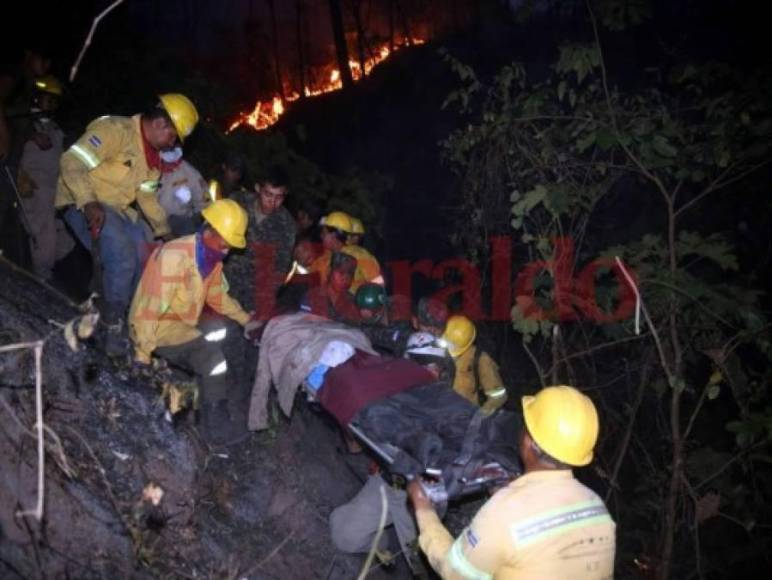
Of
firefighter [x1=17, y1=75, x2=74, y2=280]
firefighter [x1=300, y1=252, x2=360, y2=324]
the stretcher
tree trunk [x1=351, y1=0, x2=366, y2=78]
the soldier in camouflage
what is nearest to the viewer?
the stretcher

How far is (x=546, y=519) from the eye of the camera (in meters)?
2.29

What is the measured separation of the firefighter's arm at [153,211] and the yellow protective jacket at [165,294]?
68cm

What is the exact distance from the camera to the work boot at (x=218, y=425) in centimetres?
438

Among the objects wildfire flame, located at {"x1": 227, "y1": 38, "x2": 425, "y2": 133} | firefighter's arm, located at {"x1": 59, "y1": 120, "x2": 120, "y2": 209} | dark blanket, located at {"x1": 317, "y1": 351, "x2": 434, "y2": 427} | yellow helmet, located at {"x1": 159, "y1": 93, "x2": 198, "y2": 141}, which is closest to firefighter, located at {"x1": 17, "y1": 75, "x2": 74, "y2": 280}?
firefighter's arm, located at {"x1": 59, "y1": 120, "x2": 120, "y2": 209}

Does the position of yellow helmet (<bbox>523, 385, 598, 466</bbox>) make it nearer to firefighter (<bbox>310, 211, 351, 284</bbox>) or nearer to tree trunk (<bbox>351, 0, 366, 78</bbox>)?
firefighter (<bbox>310, 211, 351, 284</bbox>)

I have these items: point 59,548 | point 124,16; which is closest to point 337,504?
point 59,548

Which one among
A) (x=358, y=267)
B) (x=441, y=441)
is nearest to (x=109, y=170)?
(x=358, y=267)

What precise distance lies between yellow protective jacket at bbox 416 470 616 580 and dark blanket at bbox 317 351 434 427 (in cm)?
122

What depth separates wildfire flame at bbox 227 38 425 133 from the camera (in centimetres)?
2542

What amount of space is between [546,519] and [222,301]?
2.87 metres

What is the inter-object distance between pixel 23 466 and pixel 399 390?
1.94m

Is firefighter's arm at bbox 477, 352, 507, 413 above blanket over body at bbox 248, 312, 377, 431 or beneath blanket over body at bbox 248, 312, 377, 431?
beneath

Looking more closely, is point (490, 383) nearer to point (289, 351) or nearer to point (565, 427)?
point (289, 351)

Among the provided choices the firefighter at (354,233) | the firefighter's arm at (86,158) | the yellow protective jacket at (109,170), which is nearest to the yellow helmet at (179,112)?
the yellow protective jacket at (109,170)
